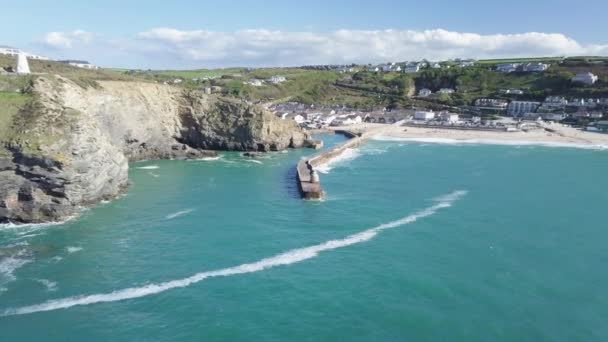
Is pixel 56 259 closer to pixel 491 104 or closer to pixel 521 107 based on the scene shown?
pixel 521 107

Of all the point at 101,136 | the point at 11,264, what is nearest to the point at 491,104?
the point at 101,136

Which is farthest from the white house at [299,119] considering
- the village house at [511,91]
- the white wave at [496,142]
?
the village house at [511,91]

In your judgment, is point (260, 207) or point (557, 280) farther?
point (260, 207)

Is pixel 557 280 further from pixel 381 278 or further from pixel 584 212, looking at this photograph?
pixel 584 212

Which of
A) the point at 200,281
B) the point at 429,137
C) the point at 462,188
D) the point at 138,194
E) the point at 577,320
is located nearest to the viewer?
the point at 577,320

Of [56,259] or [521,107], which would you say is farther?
[521,107]

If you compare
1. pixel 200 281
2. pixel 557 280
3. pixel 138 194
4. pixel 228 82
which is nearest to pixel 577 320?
pixel 557 280

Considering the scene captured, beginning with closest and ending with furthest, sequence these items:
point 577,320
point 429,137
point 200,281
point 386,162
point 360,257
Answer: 1. point 577,320
2. point 200,281
3. point 360,257
4. point 386,162
5. point 429,137
